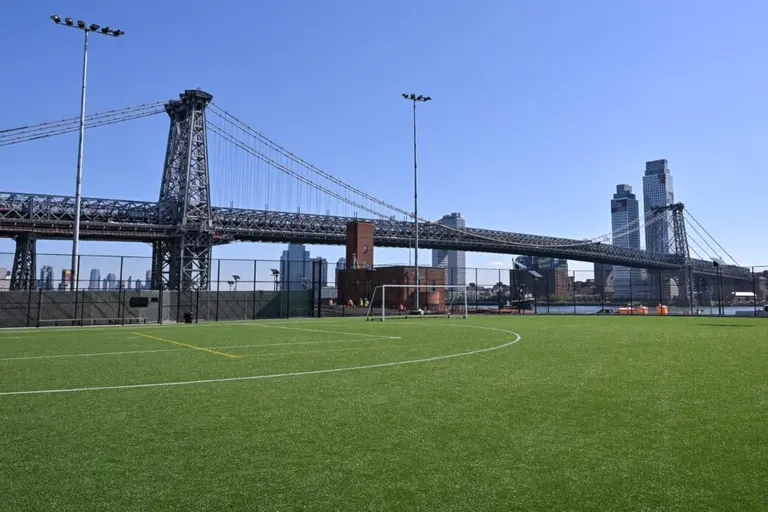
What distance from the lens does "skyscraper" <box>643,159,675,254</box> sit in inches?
4186

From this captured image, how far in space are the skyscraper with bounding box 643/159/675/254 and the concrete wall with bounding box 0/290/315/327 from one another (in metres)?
88.7

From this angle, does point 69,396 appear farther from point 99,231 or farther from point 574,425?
point 99,231

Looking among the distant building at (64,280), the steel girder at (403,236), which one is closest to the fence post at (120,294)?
the distant building at (64,280)

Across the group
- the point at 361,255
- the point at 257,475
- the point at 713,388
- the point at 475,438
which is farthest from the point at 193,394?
the point at 361,255

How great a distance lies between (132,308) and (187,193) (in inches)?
1339

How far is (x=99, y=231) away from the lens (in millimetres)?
60844

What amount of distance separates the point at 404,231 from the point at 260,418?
8137cm

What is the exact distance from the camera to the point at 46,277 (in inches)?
1312

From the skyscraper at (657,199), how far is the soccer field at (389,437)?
108m

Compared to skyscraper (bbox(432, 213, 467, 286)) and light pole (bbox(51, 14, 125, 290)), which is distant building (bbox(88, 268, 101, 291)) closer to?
light pole (bbox(51, 14, 125, 290))

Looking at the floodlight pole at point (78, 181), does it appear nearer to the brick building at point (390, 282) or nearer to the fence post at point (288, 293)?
the fence post at point (288, 293)

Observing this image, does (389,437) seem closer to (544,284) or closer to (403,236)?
(544,284)

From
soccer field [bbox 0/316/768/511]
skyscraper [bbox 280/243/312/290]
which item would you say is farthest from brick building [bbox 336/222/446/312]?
soccer field [bbox 0/316/768/511]

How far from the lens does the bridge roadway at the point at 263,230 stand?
189 ft
